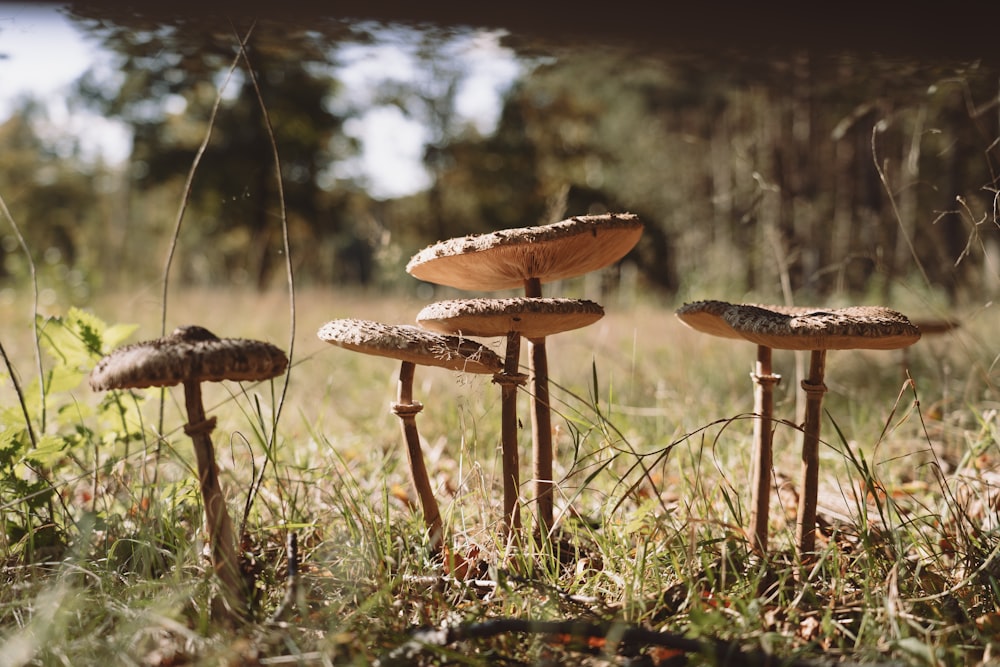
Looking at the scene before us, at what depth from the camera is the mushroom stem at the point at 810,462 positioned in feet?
7.75

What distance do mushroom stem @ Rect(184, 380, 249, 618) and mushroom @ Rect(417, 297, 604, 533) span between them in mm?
779

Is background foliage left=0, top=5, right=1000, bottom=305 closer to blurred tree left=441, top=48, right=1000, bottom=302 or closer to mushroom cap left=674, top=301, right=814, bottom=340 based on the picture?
blurred tree left=441, top=48, right=1000, bottom=302

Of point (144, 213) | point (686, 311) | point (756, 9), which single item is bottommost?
point (144, 213)

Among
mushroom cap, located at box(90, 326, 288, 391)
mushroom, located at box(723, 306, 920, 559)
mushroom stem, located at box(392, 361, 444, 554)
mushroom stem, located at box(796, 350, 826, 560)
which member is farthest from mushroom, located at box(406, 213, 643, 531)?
mushroom stem, located at box(796, 350, 826, 560)

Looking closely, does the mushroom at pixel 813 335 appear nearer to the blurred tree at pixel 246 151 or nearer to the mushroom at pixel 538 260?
the mushroom at pixel 538 260

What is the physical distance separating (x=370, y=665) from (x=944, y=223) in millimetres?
18508

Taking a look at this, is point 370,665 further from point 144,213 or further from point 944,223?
point 144,213

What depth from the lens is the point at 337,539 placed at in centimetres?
250

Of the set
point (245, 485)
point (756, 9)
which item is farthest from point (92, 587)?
point (756, 9)

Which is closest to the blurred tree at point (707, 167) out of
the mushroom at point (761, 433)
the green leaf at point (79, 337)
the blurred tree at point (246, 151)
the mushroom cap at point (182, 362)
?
the blurred tree at point (246, 151)

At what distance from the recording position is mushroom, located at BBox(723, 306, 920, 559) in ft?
6.64

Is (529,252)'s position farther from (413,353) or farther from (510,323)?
(413,353)

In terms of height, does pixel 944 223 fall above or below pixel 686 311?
below

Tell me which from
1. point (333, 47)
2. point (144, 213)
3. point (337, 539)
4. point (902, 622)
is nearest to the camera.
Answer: point (902, 622)
